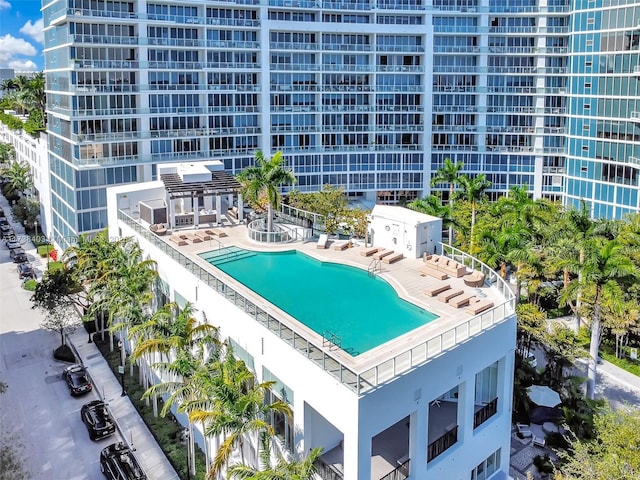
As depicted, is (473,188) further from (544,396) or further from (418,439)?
(418,439)

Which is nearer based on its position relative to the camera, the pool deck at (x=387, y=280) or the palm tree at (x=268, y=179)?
the pool deck at (x=387, y=280)

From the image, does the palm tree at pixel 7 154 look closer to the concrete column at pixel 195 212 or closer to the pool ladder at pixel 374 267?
the concrete column at pixel 195 212

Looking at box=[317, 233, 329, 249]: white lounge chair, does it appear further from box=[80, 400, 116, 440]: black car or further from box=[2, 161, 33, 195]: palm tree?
box=[2, 161, 33, 195]: palm tree

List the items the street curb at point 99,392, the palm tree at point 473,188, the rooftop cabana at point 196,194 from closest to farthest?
the street curb at point 99,392 < the rooftop cabana at point 196,194 < the palm tree at point 473,188

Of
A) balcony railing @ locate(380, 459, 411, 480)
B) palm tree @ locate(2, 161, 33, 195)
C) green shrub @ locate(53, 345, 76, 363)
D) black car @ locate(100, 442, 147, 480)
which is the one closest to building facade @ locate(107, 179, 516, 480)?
balcony railing @ locate(380, 459, 411, 480)

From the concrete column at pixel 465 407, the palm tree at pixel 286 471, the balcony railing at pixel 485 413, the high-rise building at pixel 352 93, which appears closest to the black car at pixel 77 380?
the palm tree at pixel 286 471

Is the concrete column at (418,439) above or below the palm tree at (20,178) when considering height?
below

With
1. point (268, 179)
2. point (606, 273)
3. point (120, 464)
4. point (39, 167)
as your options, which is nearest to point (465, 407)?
point (606, 273)
